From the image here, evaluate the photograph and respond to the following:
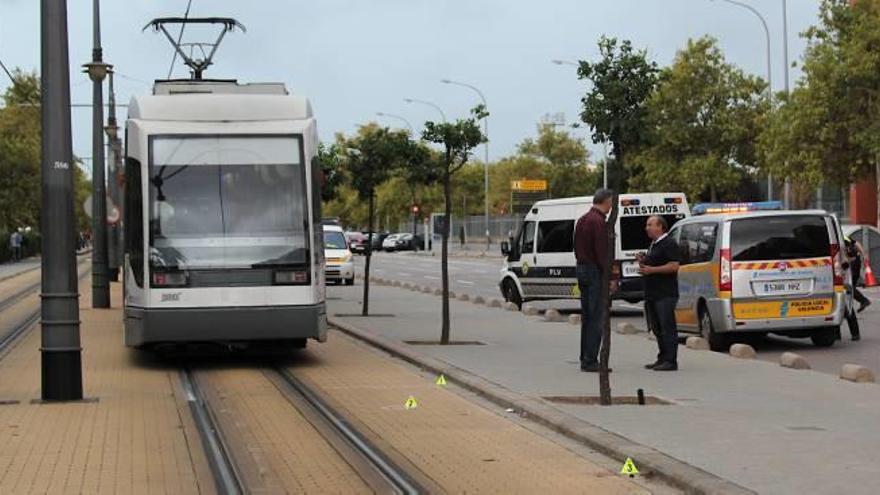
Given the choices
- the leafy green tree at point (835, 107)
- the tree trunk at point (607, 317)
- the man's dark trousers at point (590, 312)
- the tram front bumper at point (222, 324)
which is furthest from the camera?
the leafy green tree at point (835, 107)

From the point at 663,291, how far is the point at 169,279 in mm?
5721

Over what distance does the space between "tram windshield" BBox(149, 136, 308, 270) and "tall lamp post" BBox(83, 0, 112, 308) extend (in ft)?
37.2

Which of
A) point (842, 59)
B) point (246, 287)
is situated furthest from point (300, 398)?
point (842, 59)

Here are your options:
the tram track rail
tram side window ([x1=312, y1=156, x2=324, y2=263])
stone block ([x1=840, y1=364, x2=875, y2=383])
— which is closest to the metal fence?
tram side window ([x1=312, y1=156, x2=324, y2=263])

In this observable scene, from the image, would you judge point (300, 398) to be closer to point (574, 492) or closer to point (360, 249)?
point (574, 492)

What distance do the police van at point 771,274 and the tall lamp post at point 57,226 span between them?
8812mm

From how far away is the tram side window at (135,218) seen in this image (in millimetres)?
13422

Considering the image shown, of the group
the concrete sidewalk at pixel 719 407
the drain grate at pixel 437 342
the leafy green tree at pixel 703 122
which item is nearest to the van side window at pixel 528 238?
the concrete sidewalk at pixel 719 407

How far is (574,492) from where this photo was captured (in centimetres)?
726

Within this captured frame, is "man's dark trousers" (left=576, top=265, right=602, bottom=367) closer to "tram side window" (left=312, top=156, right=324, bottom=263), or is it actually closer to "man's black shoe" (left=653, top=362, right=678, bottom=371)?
"man's black shoe" (left=653, top=362, right=678, bottom=371)

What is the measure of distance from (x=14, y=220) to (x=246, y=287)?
57240 mm

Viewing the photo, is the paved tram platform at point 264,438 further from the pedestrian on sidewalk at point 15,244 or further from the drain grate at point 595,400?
the pedestrian on sidewalk at point 15,244

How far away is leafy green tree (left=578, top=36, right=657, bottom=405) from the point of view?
1088cm

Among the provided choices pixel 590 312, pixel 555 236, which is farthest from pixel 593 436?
pixel 555 236
